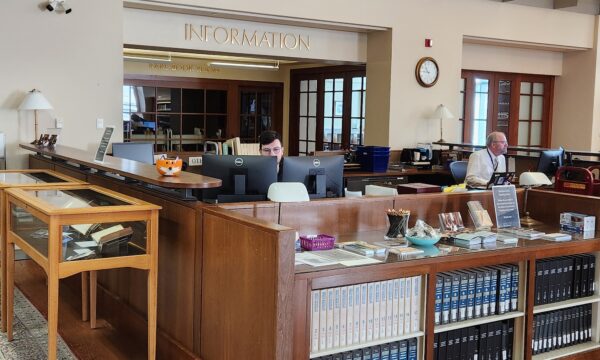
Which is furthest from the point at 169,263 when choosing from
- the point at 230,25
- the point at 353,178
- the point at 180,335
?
the point at 230,25

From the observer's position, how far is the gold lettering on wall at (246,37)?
8045 mm

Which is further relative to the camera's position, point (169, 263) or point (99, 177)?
point (99, 177)

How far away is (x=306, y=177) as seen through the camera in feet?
13.7

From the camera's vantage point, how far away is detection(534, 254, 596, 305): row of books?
3.79m

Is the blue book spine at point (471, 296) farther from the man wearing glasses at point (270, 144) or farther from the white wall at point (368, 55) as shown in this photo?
the white wall at point (368, 55)

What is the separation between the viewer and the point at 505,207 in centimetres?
420

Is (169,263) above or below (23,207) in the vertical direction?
below

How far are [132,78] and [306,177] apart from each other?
7769 millimetres

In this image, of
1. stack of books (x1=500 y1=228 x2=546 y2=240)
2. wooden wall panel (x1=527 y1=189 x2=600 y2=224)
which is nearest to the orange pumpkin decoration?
stack of books (x1=500 y1=228 x2=546 y2=240)

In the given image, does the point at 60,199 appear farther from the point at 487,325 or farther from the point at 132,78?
the point at 132,78

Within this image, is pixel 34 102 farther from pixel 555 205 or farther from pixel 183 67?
pixel 183 67

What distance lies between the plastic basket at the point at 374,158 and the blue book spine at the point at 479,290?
479cm

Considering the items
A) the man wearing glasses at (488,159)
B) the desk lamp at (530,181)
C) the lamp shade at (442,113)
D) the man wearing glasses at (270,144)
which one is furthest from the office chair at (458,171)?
the lamp shade at (442,113)

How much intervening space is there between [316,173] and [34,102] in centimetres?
373
